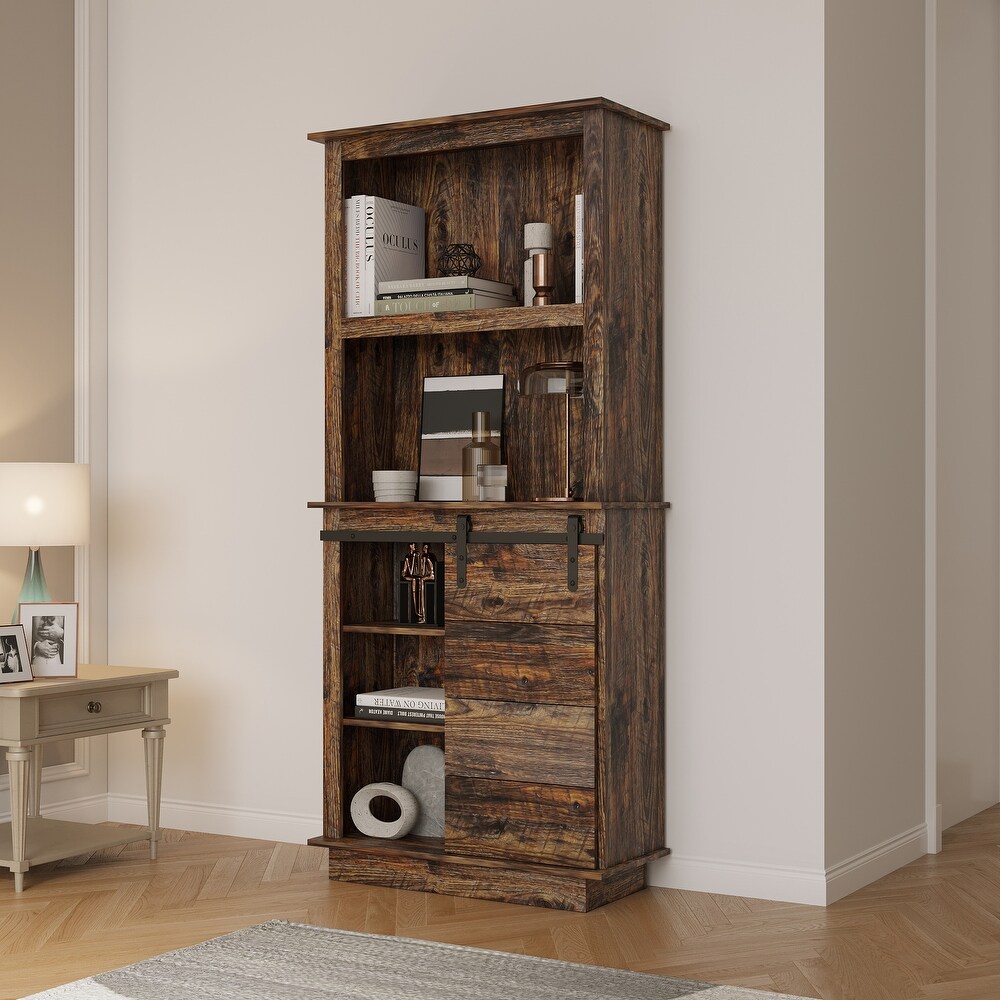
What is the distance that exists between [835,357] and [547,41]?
1.32 m

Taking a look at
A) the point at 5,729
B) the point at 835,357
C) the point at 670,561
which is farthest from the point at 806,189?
the point at 5,729

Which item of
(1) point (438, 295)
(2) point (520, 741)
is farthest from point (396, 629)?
(1) point (438, 295)

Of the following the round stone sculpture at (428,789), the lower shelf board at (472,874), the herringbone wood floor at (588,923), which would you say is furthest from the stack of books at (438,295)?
the herringbone wood floor at (588,923)

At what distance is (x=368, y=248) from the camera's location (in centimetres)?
414

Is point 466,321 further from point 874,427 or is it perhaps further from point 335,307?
point 874,427

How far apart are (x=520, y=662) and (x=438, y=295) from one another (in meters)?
1.08

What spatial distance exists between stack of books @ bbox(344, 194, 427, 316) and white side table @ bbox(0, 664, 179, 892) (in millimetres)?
1340

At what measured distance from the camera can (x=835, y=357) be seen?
3.92 m

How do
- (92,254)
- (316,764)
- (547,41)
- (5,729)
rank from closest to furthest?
(5,729)
(547,41)
(316,764)
(92,254)

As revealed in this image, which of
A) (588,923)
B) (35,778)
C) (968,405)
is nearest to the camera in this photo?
(588,923)

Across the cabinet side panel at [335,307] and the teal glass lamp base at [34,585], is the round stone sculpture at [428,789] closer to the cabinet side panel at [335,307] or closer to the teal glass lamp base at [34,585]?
the cabinet side panel at [335,307]

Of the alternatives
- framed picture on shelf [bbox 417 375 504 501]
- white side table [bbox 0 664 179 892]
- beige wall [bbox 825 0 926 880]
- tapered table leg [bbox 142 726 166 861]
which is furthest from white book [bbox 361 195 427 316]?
tapered table leg [bbox 142 726 166 861]

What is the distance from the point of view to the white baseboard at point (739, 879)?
3842 mm

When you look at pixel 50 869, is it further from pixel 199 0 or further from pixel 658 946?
pixel 199 0
